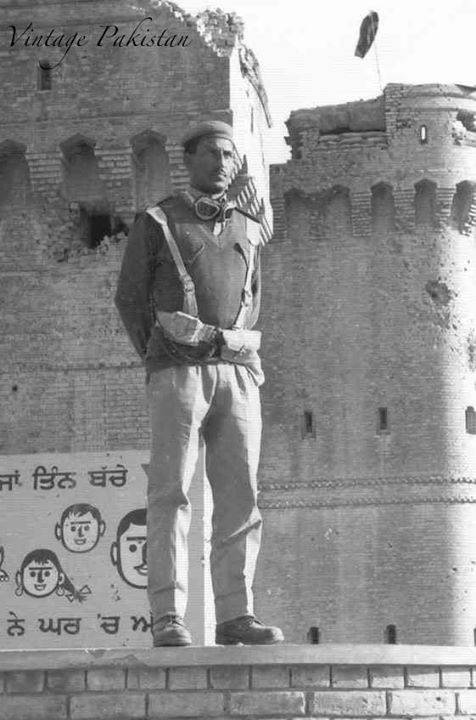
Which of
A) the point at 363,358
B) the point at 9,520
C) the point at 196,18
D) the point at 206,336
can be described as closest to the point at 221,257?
the point at 206,336

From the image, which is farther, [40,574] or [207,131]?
[40,574]

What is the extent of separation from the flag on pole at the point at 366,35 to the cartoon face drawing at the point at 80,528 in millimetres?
16101

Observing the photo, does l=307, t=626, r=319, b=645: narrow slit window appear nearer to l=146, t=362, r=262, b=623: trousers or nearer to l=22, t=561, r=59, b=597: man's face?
l=22, t=561, r=59, b=597: man's face

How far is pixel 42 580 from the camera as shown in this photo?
20.4 metres

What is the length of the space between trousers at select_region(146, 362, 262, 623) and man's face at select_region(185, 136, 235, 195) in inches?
34.8

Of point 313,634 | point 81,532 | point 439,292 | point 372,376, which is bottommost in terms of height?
point 81,532

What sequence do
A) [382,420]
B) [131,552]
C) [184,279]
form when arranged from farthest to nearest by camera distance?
[382,420] → [131,552] → [184,279]

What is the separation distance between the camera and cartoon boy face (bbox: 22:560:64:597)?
20.4 metres

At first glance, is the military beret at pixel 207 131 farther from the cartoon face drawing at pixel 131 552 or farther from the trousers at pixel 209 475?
the cartoon face drawing at pixel 131 552

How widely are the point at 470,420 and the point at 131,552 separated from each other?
12.8 metres

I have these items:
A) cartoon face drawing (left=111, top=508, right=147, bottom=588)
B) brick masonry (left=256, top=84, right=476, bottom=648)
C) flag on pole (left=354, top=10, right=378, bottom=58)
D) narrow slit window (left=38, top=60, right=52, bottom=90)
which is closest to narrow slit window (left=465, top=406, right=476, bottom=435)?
brick masonry (left=256, top=84, right=476, bottom=648)

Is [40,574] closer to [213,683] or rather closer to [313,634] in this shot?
[313,634]

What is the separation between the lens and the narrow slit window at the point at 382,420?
31.6m

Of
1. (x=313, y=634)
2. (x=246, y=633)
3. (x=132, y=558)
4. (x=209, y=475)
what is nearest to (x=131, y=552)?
(x=132, y=558)
